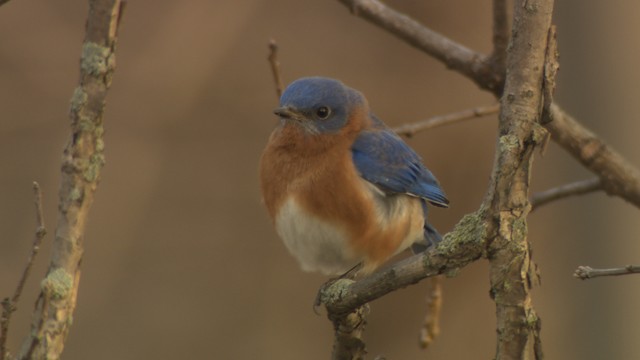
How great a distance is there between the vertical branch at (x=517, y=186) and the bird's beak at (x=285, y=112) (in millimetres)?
1746

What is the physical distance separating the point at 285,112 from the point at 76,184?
5.73 feet

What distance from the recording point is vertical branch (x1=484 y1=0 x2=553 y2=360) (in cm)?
206

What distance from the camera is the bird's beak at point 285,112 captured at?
12.8 ft

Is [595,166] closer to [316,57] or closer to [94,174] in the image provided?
[94,174]

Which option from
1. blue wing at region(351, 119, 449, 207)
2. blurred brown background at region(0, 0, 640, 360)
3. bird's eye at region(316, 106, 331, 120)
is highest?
blurred brown background at region(0, 0, 640, 360)

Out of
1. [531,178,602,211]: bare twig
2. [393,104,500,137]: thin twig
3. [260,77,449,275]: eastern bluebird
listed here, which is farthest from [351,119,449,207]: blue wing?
[531,178,602,211]: bare twig

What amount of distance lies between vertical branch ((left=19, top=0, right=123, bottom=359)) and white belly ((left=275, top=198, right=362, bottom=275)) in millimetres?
1572

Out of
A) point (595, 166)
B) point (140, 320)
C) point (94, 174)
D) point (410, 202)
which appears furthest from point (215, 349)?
point (94, 174)

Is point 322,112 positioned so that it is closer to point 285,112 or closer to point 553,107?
point 285,112

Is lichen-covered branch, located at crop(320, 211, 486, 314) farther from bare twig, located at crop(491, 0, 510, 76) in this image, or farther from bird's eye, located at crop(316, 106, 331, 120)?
bird's eye, located at crop(316, 106, 331, 120)

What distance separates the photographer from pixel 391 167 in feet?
13.3

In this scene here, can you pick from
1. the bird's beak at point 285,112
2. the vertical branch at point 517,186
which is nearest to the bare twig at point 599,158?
the bird's beak at point 285,112

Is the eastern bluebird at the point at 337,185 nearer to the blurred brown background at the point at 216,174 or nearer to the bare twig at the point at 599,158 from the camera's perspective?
the bare twig at the point at 599,158

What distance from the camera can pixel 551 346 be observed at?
21.4 ft
